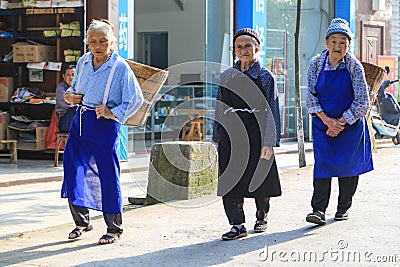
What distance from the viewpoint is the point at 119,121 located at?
657cm

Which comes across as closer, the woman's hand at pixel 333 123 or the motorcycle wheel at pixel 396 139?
the woman's hand at pixel 333 123

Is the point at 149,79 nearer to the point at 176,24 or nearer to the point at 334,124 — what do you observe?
the point at 334,124

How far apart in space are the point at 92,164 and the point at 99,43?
3.35 ft

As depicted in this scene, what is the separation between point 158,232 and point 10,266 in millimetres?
1665

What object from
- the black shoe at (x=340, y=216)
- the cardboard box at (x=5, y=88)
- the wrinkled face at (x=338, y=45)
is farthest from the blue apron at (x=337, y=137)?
the cardboard box at (x=5, y=88)

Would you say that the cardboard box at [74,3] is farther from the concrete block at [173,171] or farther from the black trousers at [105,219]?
the black trousers at [105,219]

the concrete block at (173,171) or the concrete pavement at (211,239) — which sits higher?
the concrete block at (173,171)

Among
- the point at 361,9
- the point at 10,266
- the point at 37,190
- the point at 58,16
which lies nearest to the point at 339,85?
the point at 10,266

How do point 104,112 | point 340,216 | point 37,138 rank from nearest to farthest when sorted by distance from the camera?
point 104,112 → point 340,216 → point 37,138

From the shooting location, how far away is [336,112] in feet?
24.0

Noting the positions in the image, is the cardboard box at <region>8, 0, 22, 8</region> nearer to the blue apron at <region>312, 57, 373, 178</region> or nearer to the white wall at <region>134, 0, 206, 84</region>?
the white wall at <region>134, 0, 206, 84</region>

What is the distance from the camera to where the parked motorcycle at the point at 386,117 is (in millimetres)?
18750

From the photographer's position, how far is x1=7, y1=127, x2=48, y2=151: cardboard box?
1334 centimetres

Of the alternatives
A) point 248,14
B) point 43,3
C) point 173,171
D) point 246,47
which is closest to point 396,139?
point 248,14
